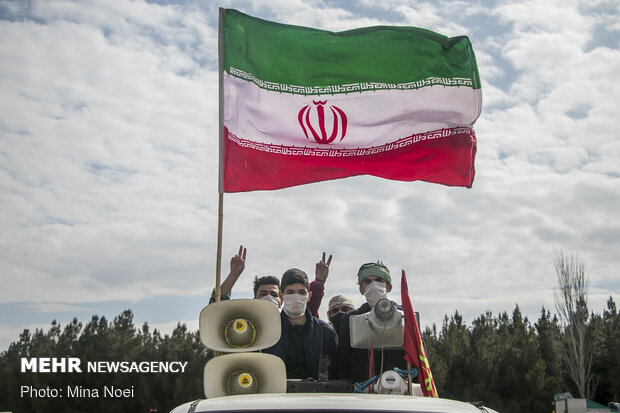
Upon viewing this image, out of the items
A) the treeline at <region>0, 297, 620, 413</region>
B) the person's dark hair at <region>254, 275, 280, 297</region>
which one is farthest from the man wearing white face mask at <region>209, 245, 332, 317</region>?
the treeline at <region>0, 297, 620, 413</region>

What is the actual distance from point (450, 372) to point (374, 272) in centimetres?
3147

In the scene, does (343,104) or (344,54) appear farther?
(344,54)

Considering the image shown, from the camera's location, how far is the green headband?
260 inches

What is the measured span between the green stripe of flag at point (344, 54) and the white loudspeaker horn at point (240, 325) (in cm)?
350

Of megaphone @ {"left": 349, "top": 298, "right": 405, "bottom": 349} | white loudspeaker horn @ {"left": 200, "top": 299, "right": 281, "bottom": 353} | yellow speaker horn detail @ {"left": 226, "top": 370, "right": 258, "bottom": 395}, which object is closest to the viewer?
yellow speaker horn detail @ {"left": 226, "top": 370, "right": 258, "bottom": 395}

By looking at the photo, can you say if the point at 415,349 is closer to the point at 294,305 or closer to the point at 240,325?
the point at 240,325

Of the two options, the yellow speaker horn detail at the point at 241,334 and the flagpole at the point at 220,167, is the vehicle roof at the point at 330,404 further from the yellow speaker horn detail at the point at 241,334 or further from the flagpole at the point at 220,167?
the flagpole at the point at 220,167

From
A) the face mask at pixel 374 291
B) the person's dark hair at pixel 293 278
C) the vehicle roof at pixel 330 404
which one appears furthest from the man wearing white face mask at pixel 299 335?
the vehicle roof at pixel 330 404

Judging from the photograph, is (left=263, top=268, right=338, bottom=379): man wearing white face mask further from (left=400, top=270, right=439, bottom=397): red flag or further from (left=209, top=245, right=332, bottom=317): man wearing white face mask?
(left=400, top=270, right=439, bottom=397): red flag

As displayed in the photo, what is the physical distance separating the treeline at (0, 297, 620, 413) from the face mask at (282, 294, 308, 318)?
85.2ft

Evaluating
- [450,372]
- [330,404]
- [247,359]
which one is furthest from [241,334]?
[450,372]

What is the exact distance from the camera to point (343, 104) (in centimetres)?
806

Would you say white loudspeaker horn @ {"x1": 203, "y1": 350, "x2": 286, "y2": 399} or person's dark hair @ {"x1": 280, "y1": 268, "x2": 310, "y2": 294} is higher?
person's dark hair @ {"x1": 280, "y1": 268, "x2": 310, "y2": 294}

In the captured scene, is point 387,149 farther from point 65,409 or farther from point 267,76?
point 65,409
